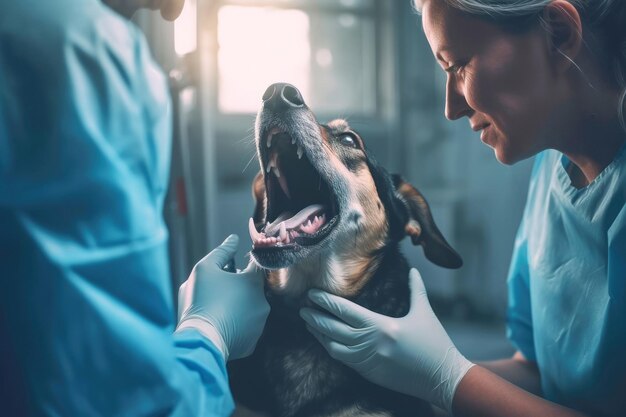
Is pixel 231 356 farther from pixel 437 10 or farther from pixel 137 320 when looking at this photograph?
pixel 437 10

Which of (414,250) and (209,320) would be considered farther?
(414,250)

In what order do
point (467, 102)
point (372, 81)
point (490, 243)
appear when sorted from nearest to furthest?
point (467, 102) < point (490, 243) < point (372, 81)

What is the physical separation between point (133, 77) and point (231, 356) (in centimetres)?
52

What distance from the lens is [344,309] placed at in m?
0.94

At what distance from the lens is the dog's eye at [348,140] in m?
1.06

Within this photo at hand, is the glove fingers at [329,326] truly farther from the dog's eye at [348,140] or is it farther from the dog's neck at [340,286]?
the dog's eye at [348,140]

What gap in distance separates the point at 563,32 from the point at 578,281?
441 millimetres

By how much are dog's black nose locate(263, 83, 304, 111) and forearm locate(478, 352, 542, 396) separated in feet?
2.35

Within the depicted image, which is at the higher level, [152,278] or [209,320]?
[152,278]

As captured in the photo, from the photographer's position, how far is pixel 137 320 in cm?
57

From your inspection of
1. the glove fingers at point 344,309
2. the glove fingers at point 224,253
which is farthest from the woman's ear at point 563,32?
the glove fingers at point 224,253

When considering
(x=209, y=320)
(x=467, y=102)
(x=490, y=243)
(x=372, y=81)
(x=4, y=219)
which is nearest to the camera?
(x=4, y=219)

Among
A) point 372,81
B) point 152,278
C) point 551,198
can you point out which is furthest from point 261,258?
point 372,81

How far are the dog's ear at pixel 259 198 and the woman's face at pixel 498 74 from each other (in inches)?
15.2
